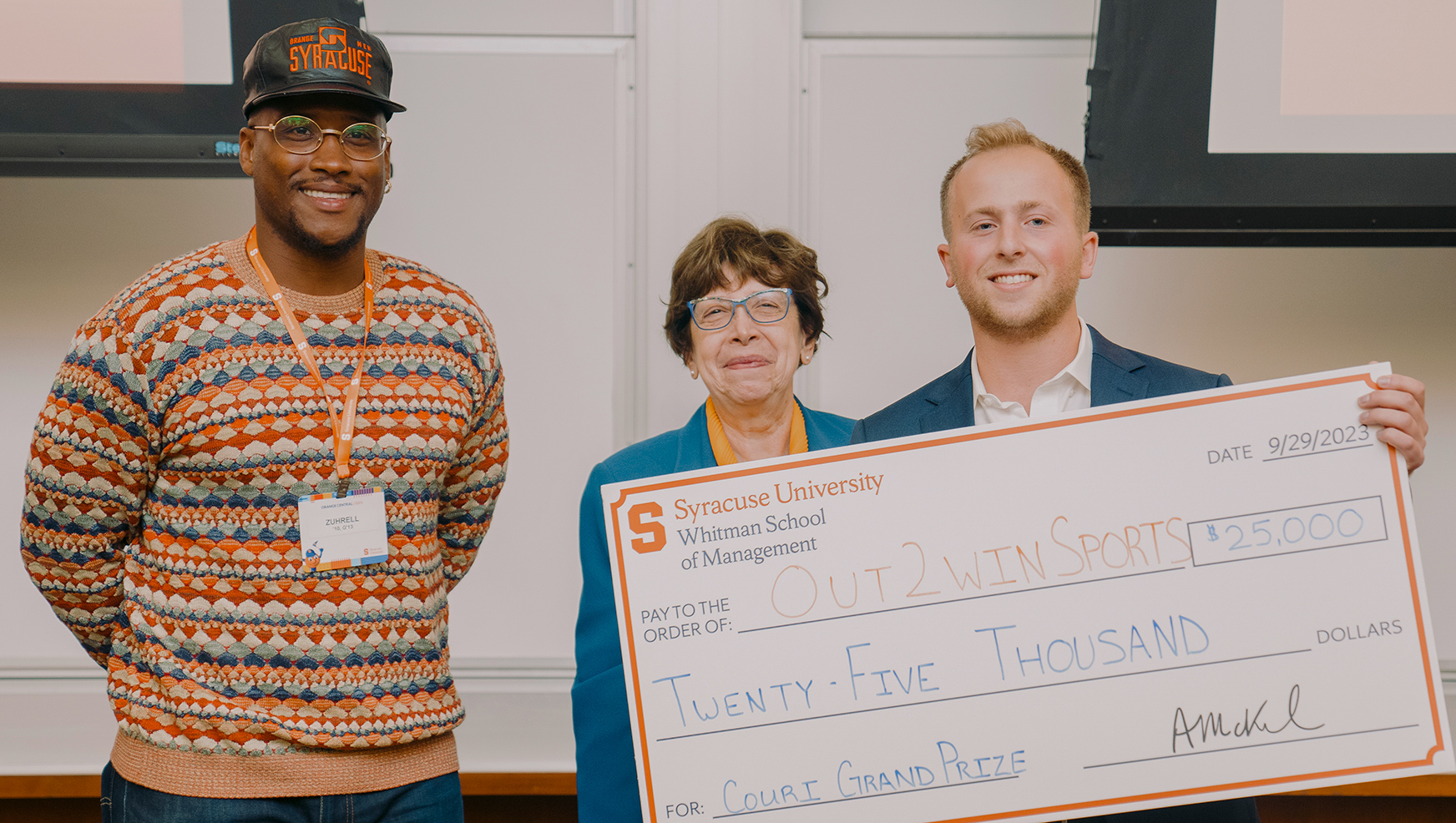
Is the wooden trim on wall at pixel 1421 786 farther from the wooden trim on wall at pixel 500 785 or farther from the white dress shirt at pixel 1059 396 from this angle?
the white dress shirt at pixel 1059 396

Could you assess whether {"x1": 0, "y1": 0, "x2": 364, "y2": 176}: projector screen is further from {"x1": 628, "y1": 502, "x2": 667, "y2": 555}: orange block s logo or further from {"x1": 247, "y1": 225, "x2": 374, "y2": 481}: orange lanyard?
{"x1": 628, "y1": 502, "x2": 667, "y2": 555}: orange block s logo

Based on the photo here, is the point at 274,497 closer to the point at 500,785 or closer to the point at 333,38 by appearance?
the point at 333,38

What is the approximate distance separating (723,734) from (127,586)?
0.84 m

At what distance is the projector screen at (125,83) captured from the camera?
6.54 ft

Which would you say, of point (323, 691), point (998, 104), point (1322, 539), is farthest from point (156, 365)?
point (998, 104)

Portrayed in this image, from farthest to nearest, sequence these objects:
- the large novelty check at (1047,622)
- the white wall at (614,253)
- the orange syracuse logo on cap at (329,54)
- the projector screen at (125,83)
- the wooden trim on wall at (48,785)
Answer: the white wall at (614,253) → the projector screen at (125,83) → the wooden trim on wall at (48,785) → the orange syracuse logo on cap at (329,54) → the large novelty check at (1047,622)

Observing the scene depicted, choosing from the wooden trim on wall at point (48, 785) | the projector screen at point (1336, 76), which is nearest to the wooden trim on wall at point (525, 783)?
the wooden trim on wall at point (48, 785)

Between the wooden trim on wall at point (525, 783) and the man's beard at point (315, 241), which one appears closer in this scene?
the man's beard at point (315, 241)

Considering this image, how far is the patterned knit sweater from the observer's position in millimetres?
1225

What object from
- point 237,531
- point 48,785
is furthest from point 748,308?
point 48,785

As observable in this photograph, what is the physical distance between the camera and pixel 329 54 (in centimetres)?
130

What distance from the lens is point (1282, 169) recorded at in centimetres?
200

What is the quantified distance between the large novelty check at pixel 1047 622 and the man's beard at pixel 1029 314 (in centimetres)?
17

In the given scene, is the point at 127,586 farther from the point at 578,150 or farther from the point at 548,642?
the point at 578,150
